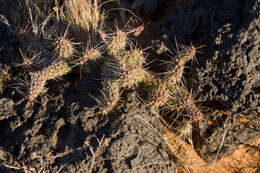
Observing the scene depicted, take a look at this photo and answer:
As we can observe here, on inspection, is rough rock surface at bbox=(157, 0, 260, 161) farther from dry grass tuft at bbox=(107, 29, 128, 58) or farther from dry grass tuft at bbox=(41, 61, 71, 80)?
dry grass tuft at bbox=(41, 61, 71, 80)

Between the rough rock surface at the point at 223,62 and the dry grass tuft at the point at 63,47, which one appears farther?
the dry grass tuft at the point at 63,47

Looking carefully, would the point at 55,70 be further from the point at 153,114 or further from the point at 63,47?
the point at 153,114

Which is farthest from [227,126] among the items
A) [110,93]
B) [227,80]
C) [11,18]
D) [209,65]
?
[11,18]

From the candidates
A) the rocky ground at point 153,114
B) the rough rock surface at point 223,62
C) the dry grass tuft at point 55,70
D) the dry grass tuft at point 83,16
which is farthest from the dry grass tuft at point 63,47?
the rough rock surface at point 223,62

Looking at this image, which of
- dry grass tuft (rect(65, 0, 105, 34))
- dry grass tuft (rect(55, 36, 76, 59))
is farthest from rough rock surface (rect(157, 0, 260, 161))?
dry grass tuft (rect(55, 36, 76, 59))

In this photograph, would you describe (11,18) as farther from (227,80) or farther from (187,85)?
(227,80)

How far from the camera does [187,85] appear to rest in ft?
7.82

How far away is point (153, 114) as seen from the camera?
2.25 m

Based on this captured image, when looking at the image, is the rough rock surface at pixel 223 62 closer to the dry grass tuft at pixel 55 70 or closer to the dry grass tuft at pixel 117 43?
the dry grass tuft at pixel 117 43

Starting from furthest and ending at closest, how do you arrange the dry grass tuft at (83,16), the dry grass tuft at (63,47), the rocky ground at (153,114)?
the dry grass tuft at (83,16), the dry grass tuft at (63,47), the rocky ground at (153,114)

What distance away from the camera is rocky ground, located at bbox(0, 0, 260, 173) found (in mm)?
1994

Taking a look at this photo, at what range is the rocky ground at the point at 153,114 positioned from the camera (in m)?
1.99

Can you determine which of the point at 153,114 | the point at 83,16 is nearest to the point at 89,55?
the point at 83,16

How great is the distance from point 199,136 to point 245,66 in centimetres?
84
